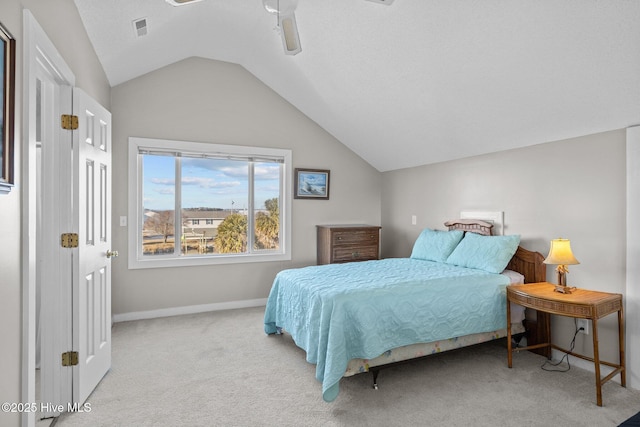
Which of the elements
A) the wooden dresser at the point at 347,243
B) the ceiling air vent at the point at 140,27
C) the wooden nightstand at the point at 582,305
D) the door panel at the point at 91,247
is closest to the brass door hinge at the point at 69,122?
the door panel at the point at 91,247

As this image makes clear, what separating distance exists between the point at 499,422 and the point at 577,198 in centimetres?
191

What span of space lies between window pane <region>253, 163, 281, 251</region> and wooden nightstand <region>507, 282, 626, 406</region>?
294 centimetres

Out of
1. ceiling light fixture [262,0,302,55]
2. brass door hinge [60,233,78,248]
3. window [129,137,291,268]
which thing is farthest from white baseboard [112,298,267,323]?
ceiling light fixture [262,0,302,55]

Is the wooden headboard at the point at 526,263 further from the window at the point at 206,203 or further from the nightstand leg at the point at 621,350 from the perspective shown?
the window at the point at 206,203

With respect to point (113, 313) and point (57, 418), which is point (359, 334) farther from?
point (113, 313)

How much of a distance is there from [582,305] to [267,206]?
3.53 metres

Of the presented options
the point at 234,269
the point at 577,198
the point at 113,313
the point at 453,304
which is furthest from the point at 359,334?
the point at 113,313

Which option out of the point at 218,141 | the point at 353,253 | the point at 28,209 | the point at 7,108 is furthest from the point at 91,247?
the point at 353,253

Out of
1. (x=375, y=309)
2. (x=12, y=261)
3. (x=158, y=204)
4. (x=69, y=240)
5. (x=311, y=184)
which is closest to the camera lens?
(x=12, y=261)

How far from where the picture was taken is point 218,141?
4465mm

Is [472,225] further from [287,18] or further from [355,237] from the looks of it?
[287,18]

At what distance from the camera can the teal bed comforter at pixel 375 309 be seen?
243 centimetres

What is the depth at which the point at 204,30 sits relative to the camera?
3.69 metres

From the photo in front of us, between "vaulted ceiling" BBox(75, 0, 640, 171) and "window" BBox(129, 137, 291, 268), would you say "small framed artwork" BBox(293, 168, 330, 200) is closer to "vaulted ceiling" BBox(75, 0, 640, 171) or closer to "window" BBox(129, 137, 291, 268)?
"window" BBox(129, 137, 291, 268)
